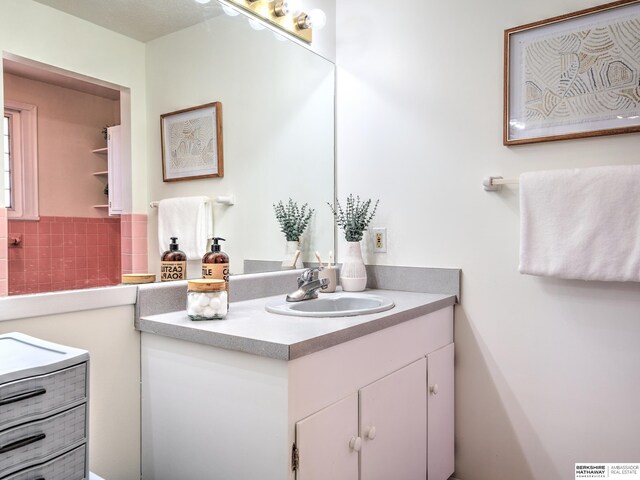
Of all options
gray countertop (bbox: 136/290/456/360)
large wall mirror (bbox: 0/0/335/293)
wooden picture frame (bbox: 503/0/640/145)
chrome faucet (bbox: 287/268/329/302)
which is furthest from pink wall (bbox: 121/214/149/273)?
wooden picture frame (bbox: 503/0/640/145)

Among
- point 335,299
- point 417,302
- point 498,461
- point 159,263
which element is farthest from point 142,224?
point 498,461

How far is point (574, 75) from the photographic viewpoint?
5.28 feet

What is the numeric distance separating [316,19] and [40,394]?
1.70 metres

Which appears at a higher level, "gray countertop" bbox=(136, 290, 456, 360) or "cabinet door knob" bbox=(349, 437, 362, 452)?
"gray countertop" bbox=(136, 290, 456, 360)

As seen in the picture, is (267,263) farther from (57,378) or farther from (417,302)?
(57,378)

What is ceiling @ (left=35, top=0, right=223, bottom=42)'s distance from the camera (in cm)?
Answer: 124

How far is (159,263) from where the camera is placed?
1.43 meters

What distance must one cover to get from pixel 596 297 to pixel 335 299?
35.0 inches

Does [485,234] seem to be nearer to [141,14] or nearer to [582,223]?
[582,223]

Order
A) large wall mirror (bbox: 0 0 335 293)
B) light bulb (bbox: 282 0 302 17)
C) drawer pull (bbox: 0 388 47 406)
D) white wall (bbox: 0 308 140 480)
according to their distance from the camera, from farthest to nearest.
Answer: light bulb (bbox: 282 0 302 17), large wall mirror (bbox: 0 0 335 293), white wall (bbox: 0 308 140 480), drawer pull (bbox: 0 388 47 406)

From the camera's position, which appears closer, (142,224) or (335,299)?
(142,224)

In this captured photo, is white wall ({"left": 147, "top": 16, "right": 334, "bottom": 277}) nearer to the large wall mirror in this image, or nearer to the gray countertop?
the large wall mirror

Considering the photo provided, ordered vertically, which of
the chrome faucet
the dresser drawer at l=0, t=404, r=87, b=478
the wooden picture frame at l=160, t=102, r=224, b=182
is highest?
the wooden picture frame at l=160, t=102, r=224, b=182

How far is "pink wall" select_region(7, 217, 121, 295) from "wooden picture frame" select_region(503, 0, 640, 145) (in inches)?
54.5
